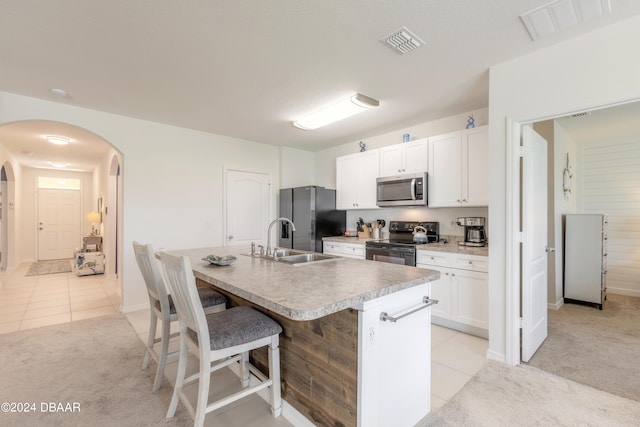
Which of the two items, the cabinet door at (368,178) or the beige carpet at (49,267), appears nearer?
the cabinet door at (368,178)

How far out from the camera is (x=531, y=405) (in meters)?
1.86

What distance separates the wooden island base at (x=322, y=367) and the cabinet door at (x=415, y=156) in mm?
2680

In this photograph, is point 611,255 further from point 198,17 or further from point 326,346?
point 198,17

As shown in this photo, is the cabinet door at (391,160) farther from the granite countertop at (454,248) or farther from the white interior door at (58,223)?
the white interior door at (58,223)

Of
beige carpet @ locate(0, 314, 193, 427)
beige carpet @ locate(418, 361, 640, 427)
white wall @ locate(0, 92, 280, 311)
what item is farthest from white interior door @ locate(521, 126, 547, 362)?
white wall @ locate(0, 92, 280, 311)

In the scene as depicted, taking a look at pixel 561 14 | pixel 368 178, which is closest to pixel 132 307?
pixel 368 178

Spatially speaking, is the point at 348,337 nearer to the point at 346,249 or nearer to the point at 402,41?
the point at 402,41

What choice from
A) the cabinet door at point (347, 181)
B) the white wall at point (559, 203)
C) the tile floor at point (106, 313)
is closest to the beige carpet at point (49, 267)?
the tile floor at point (106, 313)

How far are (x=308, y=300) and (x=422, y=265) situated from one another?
7.93 ft

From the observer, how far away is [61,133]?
4.49 m

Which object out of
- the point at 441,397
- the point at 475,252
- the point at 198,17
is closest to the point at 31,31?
the point at 198,17

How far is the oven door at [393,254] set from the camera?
10.9 ft

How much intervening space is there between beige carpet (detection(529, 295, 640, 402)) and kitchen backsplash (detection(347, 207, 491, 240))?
4.26 ft

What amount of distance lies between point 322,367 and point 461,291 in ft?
6.75
